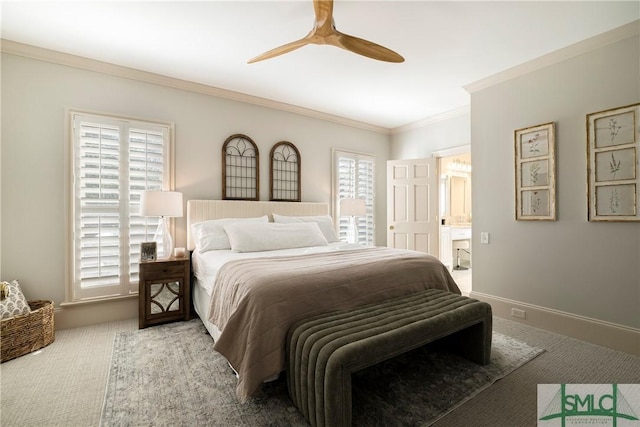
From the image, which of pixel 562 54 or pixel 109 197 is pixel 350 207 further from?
pixel 109 197

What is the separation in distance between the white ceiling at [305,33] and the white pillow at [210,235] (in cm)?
171

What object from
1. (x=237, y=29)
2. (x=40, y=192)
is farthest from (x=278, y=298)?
(x=40, y=192)

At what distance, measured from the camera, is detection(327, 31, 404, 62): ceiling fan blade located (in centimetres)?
208

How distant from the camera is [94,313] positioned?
121 inches

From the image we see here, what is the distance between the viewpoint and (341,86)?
12.2ft

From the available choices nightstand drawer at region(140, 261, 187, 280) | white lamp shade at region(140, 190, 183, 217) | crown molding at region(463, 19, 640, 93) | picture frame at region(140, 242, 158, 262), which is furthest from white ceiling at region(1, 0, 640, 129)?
nightstand drawer at region(140, 261, 187, 280)

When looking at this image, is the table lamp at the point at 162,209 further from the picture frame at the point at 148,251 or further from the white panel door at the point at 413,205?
the white panel door at the point at 413,205

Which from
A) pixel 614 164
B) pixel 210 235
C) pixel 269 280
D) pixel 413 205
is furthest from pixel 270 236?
pixel 614 164

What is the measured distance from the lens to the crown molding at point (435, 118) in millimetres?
4367

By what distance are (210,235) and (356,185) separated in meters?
2.75

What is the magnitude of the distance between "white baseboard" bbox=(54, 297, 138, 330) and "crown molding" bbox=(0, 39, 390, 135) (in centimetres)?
245

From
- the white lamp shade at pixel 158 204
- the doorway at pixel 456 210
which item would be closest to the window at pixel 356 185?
the doorway at pixel 456 210

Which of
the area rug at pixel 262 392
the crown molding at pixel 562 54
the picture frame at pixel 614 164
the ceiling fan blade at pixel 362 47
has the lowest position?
the area rug at pixel 262 392

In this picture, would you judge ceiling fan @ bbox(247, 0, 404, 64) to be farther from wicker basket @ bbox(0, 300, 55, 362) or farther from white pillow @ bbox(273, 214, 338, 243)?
wicker basket @ bbox(0, 300, 55, 362)
